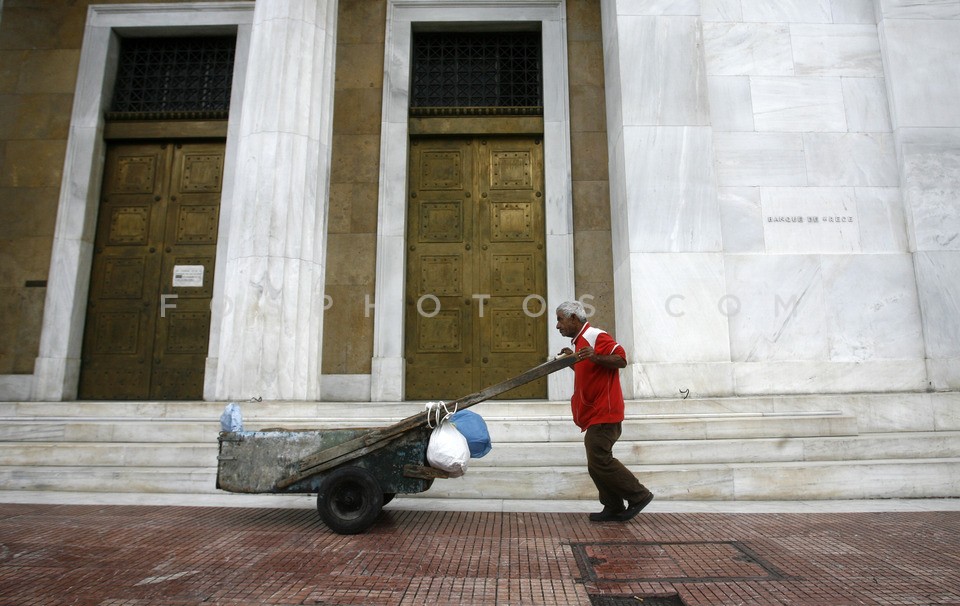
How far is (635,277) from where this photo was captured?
A: 8.00 m

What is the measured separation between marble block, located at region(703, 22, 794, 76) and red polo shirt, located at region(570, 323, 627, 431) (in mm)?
6204

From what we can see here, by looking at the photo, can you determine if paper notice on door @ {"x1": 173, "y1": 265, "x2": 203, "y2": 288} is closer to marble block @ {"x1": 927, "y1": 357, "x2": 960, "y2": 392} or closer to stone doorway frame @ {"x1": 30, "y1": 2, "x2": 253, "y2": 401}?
stone doorway frame @ {"x1": 30, "y1": 2, "x2": 253, "y2": 401}

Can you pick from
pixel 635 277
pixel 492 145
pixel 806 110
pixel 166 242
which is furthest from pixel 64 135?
pixel 806 110

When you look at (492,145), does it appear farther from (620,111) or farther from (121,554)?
(121,554)

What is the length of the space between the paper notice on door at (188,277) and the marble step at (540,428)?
368cm

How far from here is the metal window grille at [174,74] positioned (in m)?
10.9

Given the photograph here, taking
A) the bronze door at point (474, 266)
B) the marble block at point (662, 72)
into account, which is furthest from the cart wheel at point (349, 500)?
the marble block at point (662, 72)

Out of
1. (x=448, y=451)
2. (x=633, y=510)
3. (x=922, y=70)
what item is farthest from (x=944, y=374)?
(x=448, y=451)

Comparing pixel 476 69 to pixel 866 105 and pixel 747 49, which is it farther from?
pixel 866 105

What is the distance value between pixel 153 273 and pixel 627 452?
28.6ft

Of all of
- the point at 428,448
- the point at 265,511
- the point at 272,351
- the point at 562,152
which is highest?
the point at 562,152

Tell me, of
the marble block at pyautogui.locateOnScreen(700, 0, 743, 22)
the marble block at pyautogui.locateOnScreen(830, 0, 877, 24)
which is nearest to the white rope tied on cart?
the marble block at pyautogui.locateOnScreen(700, 0, 743, 22)

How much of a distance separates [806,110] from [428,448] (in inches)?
316

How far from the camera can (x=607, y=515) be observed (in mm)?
4680
